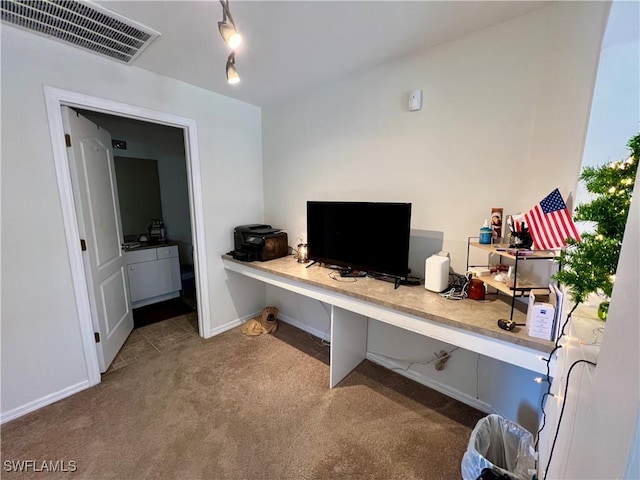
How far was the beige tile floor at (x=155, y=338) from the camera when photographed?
2355 millimetres

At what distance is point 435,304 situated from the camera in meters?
1.49

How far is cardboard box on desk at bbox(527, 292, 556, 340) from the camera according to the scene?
1098 millimetres

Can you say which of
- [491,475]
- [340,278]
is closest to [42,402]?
[340,278]

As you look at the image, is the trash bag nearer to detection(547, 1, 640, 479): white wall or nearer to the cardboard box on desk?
detection(547, 1, 640, 479): white wall

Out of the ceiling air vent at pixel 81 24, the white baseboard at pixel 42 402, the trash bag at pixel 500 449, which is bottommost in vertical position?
the white baseboard at pixel 42 402

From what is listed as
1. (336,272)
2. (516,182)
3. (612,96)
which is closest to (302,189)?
(336,272)

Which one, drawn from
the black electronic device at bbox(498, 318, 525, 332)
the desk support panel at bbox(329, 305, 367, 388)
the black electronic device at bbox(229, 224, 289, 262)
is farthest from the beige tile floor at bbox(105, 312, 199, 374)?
the black electronic device at bbox(498, 318, 525, 332)

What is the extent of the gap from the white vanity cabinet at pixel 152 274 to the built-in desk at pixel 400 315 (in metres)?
1.61

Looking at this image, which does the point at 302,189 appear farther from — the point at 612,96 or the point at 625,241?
the point at 625,241

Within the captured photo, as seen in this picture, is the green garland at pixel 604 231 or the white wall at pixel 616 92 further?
the white wall at pixel 616 92

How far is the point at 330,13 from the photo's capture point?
55.4 inches

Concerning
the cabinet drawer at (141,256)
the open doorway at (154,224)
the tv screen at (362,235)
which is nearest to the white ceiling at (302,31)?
the tv screen at (362,235)

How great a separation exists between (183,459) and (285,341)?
49.4 inches

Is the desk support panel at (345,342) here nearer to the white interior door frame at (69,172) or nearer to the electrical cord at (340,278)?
the electrical cord at (340,278)
